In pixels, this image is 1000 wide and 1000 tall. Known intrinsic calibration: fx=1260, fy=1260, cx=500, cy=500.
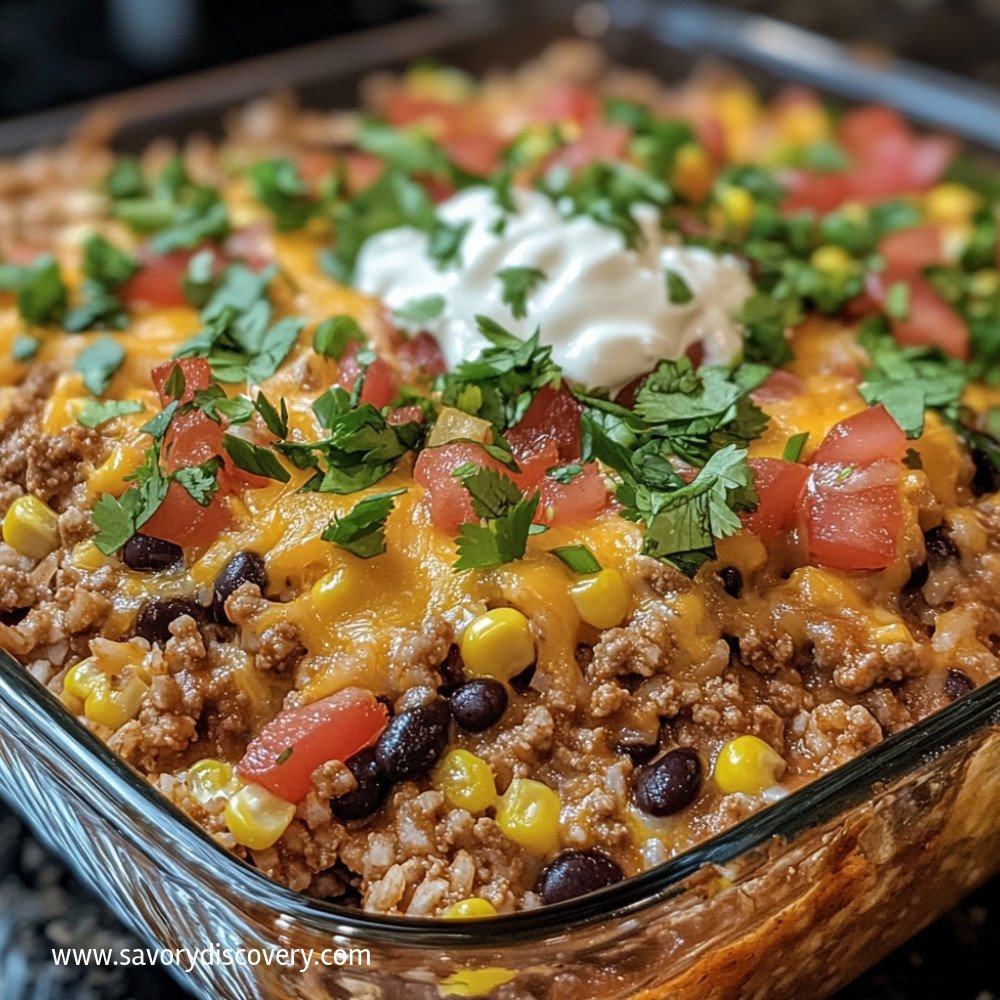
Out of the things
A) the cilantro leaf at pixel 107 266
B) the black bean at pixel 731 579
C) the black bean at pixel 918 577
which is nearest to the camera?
the black bean at pixel 731 579

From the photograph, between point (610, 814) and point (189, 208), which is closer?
point (610, 814)

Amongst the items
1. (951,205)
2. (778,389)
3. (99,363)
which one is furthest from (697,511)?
(951,205)

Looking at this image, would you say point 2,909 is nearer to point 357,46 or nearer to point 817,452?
point 817,452

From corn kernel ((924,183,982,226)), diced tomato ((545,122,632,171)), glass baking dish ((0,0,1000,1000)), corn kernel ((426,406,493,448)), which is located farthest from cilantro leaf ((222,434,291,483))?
corn kernel ((924,183,982,226))

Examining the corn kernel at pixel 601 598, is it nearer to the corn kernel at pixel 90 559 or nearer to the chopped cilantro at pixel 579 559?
the chopped cilantro at pixel 579 559

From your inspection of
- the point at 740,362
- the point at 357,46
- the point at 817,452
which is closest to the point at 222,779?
the point at 817,452

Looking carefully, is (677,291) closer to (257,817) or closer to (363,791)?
(363,791)

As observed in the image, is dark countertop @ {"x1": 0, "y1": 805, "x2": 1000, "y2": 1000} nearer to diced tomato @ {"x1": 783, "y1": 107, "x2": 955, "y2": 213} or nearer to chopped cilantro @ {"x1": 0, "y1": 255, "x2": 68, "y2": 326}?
chopped cilantro @ {"x1": 0, "y1": 255, "x2": 68, "y2": 326}

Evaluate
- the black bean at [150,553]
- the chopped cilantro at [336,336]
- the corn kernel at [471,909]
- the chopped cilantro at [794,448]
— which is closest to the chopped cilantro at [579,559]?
the chopped cilantro at [794,448]
